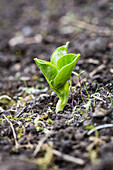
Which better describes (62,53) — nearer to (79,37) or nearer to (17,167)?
(17,167)

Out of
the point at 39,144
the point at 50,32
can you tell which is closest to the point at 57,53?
the point at 39,144

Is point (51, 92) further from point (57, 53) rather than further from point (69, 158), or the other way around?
point (69, 158)

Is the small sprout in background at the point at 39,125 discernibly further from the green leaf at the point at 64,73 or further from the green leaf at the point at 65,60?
the green leaf at the point at 65,60

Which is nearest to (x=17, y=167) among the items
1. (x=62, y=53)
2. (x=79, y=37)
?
(x=62, y=53)

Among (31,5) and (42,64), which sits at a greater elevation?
(31,5)

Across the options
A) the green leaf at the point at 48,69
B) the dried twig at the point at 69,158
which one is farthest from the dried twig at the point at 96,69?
the dried twig at the point at 69,158

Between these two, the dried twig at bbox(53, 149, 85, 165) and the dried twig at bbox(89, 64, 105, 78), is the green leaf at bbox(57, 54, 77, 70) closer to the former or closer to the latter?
the dried twig at bbox(53, 149, 85, 165)
